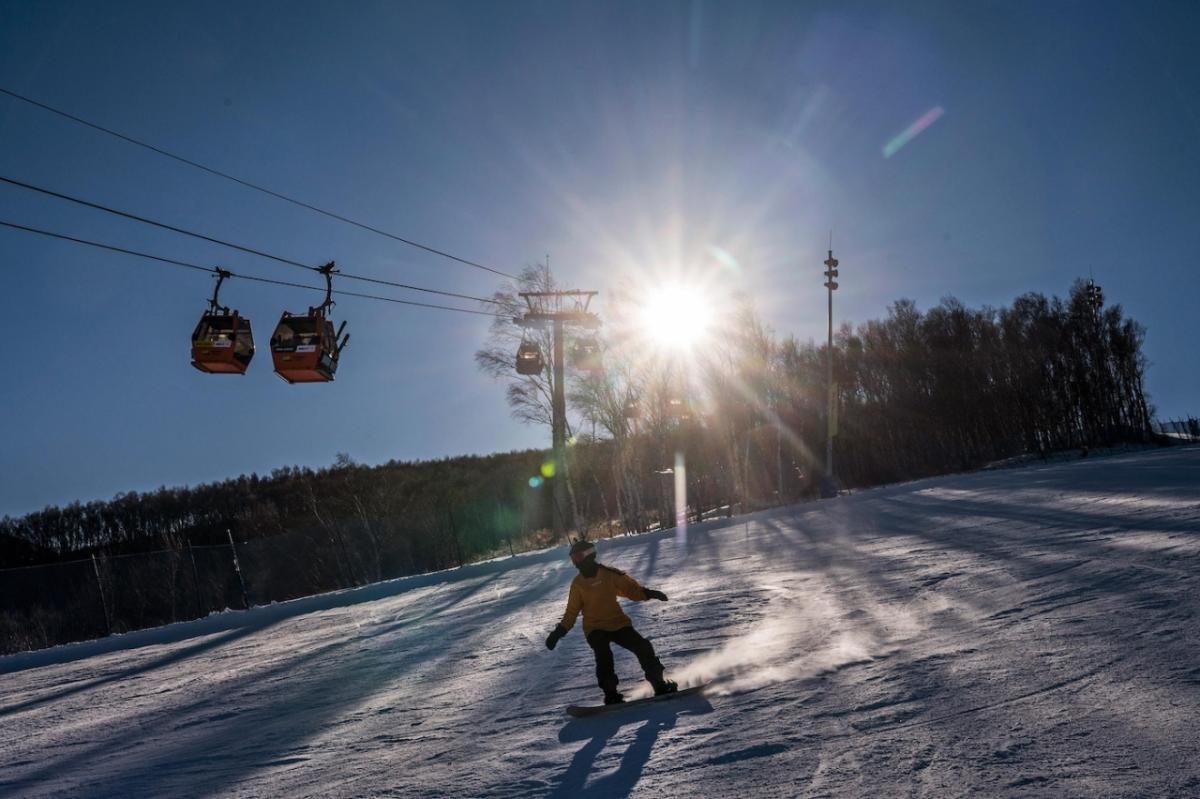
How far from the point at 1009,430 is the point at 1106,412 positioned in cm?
792

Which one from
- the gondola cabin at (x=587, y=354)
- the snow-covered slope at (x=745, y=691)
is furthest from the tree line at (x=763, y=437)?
the snow-covered slope at (x=745, y=691)

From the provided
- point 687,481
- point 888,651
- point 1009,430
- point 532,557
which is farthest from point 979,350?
point 888,651

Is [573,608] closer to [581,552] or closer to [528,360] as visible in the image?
[581,552]

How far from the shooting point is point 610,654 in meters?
7.62

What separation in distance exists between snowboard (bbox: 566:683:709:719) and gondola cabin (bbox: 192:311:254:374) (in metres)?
9.15

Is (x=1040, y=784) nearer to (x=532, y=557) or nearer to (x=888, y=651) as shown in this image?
(x=888, y=651)

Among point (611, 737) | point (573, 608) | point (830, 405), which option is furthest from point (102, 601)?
point (830, 405)

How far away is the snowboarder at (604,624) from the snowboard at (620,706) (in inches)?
3.6

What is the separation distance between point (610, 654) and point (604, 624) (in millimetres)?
282

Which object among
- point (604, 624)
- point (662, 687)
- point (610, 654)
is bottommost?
point (662, 687)

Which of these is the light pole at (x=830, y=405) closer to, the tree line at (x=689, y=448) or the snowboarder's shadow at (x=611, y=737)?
the tree line at (x=689, y=448)

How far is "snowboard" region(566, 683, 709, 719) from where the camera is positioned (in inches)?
286

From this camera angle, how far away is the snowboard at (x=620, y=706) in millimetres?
7262

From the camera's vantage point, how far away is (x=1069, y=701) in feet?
19.3
